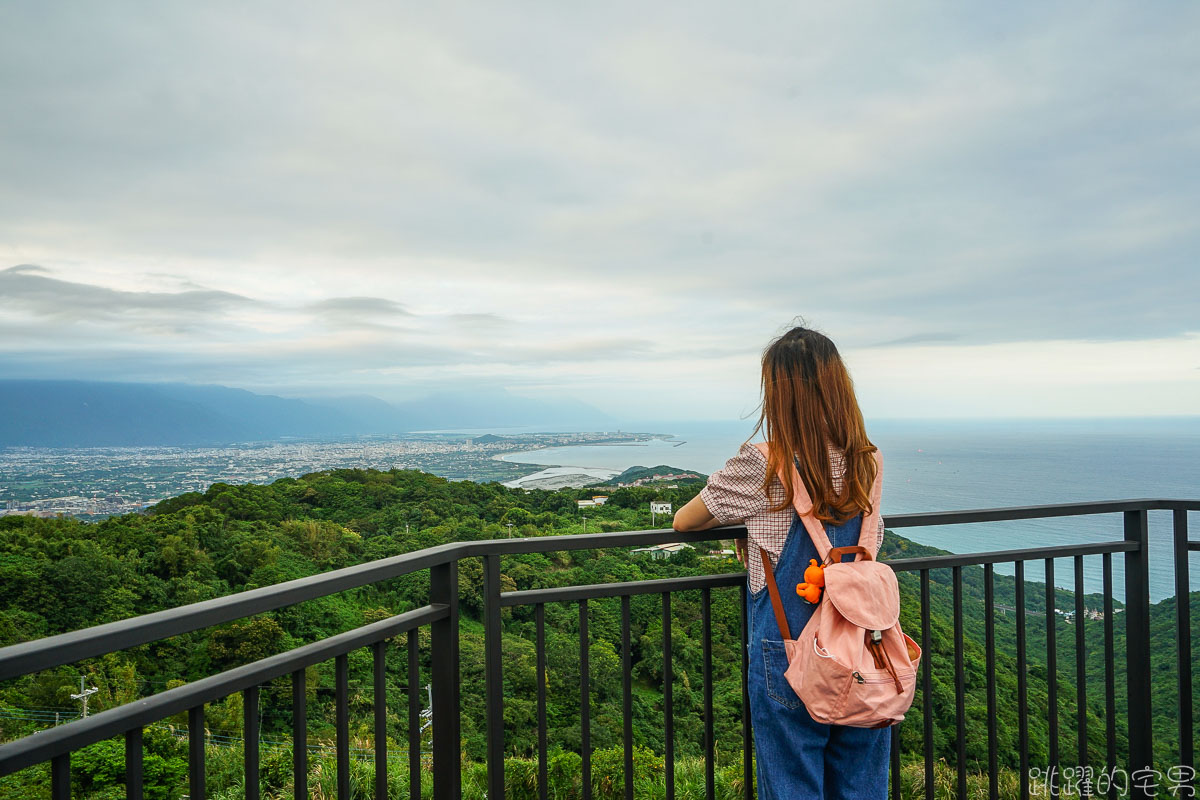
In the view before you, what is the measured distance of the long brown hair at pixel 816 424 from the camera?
135 centimetres

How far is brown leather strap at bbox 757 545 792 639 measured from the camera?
1.35 metres

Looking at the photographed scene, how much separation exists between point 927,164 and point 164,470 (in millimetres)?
24097

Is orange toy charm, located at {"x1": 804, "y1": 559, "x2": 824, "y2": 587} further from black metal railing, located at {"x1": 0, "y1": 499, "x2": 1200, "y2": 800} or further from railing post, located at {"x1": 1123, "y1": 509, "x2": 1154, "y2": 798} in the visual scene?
railing post, located at {"x1": 1123, "y1": 509, "x2": 1154, "y2": 798}

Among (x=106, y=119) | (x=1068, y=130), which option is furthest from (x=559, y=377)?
(x=1068, y=130)

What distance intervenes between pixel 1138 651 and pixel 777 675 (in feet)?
5.89

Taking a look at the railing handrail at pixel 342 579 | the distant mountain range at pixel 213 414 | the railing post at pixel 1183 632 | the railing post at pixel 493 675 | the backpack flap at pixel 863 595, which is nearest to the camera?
the railing handrail at pixel 342 579

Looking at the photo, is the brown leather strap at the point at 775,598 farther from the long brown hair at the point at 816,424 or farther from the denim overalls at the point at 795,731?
the long brown hair at the point at 816,424

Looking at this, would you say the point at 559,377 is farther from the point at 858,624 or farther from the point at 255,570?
the point at 858,624

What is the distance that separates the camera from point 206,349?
35.8 metres

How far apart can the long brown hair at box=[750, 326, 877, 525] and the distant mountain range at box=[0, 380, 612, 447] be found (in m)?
30.2

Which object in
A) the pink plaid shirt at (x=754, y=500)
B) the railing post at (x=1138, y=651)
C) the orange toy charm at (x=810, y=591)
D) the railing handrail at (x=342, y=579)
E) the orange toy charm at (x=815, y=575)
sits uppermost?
the pink plaid shirt at (x=754, y=500)

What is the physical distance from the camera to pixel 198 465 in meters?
22.4

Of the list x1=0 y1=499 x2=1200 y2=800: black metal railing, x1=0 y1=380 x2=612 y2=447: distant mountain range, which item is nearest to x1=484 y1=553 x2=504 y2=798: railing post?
x1=0 y1=499 x2=1200 y2=800: black metal railing

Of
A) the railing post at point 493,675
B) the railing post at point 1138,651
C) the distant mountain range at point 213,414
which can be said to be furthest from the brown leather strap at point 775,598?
the distant mountain range at point 213,414
